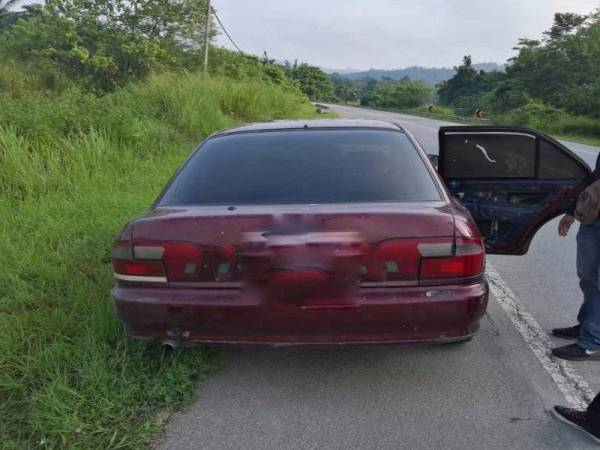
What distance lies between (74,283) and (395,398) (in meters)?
2.47

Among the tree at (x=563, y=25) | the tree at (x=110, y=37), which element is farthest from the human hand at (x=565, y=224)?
the tree at (x=563, y=25)

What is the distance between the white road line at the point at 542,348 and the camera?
280cm

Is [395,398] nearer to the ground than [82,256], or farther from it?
nearer to the ground

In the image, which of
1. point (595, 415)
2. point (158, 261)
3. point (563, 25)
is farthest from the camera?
point (563, 25)

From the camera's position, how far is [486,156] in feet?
12.7

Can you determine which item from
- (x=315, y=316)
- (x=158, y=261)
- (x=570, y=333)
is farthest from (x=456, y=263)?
(x=570, y=333)

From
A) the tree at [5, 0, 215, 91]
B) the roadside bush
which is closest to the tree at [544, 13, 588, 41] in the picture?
the roadside bush

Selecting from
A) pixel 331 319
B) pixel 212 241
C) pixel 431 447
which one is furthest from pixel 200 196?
pixel 431 447

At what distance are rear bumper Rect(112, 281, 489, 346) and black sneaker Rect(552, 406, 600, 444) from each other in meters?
0.56

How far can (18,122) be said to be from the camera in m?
7.27

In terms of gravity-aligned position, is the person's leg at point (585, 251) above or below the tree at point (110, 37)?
below

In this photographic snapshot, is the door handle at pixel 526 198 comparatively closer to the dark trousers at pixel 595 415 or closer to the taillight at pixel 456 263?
the taillight at pixel 456 263

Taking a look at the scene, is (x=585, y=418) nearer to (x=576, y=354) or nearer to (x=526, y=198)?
(x=576, y=354)

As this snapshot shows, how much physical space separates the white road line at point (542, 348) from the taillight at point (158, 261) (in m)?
2.04
